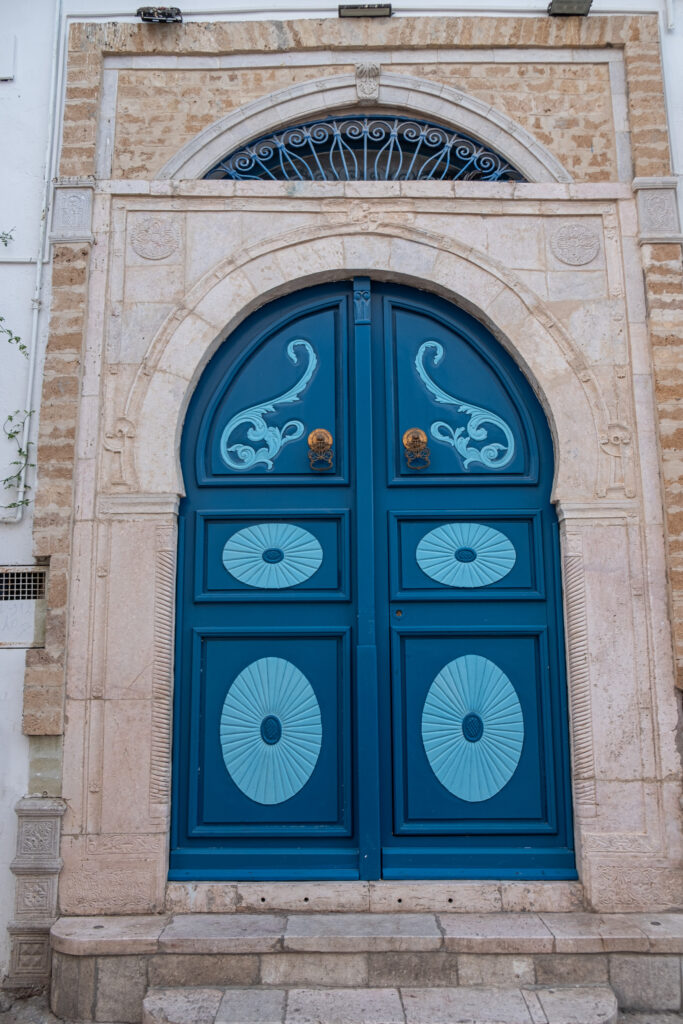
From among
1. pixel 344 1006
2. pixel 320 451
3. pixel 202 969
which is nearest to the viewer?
pixel 344 1006

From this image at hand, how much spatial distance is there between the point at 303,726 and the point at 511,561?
1438mm

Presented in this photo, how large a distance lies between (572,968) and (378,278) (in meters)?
3.73

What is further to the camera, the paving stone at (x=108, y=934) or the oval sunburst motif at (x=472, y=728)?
the oval sunburst motif at (x=472, y=728)

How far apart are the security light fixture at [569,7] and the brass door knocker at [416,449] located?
2.74 metres

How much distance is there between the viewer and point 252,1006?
3.87 m

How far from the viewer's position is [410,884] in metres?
4.53

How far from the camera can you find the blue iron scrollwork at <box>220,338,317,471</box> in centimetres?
510

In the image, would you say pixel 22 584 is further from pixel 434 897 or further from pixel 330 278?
pixel 434 897

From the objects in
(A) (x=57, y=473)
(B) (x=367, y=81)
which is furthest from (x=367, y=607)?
(B) (x=367, y=81)

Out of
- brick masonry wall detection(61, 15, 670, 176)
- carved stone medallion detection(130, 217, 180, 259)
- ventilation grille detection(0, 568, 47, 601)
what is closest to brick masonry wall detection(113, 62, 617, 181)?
brick masonry wall detection(61, 15, 670, 176)

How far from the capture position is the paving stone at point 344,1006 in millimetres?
3752

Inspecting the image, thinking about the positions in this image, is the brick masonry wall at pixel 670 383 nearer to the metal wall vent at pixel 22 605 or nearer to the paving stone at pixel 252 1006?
the paving stone at pixel 252 1006

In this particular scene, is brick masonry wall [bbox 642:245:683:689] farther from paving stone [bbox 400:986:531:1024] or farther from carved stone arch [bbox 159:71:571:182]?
paving stone [bbox 400:986:531:1024]

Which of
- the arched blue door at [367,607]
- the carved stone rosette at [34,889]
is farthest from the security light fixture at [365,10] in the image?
the carved stone rosette at [34,889]
